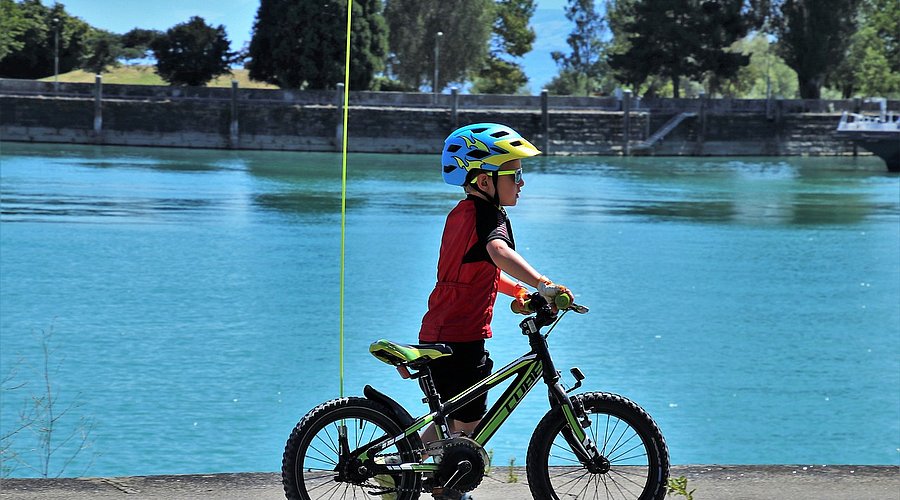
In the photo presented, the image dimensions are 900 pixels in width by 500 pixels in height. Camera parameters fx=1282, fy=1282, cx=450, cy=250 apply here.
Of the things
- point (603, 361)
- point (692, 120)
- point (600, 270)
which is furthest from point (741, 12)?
point (603, 361)

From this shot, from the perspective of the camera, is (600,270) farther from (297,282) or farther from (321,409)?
(321,409)

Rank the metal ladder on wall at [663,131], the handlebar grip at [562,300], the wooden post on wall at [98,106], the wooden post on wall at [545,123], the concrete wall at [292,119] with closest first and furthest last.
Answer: the handlebar grip at [562,300] < the wooden post on wall at [98,106] < the concrete wall at [292,119] < the wooden post on wall at [545,123] < the metal ladder on wall at [663,131]

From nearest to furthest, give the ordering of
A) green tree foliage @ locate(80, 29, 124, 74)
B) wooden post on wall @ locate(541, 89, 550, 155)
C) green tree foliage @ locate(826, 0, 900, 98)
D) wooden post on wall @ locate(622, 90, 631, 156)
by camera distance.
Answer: wooden post on wall @ locate(541, 89, 550, 155), wooden post on wall @ locate(622, 90, 631, 156), green tree foliage @ locate(826, 0, 900, 98), green tree foliage @ locate(80, 29, 124, 74)

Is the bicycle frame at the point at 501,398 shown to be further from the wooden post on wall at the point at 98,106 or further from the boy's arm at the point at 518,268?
the wooden post on wall at the point at 98,106

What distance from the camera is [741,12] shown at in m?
71.7

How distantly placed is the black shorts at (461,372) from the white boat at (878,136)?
55.0 metres

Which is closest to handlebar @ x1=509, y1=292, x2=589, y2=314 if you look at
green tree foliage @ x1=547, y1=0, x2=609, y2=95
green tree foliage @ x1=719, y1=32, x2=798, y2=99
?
green tree foliage @ x1=547, y1=0, x2=609, y2=95

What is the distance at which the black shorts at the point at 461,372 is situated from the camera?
434 cm

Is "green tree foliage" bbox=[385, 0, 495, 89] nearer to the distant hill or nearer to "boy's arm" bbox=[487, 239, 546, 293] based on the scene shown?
the distant hill

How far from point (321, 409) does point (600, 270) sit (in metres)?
19.9

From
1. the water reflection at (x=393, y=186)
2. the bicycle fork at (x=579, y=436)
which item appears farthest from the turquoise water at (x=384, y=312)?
the bicycle fork at (x=579, y=436)

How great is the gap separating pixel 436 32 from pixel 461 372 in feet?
232

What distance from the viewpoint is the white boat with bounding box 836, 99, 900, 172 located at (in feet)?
184

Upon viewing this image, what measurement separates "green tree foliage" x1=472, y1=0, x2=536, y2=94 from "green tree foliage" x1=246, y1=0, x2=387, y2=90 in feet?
56.0
